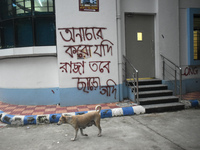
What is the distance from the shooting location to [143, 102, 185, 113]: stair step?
5.90 meters

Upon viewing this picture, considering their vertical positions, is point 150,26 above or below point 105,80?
above

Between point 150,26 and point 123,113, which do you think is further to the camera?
point 150,26

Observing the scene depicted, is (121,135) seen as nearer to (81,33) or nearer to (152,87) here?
(152,87)

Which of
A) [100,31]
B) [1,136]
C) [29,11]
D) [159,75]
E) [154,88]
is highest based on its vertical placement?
[29,11]

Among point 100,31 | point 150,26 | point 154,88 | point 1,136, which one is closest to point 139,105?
point 154,88

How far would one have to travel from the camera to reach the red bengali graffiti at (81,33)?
6324mm

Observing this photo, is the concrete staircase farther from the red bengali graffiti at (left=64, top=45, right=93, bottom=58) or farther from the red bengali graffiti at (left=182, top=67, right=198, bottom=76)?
the red bengali graffiti at (left=64, top=45, right=93, bottom=58)

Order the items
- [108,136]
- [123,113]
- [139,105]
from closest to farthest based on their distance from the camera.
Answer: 1. [108,136]
2. [123,113]
3. [139,105]

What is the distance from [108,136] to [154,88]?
11.6 feet

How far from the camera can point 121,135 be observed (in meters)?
4.10

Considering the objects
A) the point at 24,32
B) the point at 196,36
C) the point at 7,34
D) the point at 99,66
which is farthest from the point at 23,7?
the point at 196,36

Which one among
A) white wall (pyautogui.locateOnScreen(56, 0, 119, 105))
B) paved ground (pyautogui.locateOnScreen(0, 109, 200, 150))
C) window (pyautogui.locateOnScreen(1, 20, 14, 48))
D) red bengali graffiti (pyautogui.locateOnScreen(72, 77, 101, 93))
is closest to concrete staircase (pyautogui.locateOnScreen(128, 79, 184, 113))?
paved ground (pyautogui.locateOnScreen(0, 109, 200, 150))

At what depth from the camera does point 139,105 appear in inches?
239

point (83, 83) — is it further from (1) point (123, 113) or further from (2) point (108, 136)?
(2) point (108, 136)
